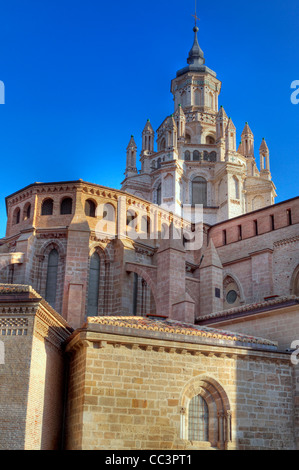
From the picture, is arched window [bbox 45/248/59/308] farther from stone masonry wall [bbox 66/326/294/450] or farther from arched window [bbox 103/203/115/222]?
stone masonry wall [bbox 66/326/294/450]

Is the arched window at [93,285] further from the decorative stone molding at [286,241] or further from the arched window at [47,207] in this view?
the decorative stone molding at [286,241]

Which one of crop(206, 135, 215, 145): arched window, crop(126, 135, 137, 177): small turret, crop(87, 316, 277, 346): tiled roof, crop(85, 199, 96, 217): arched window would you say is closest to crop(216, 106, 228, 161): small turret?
crop(206, 135, 215, 145): arched window

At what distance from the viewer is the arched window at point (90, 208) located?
28828 mm

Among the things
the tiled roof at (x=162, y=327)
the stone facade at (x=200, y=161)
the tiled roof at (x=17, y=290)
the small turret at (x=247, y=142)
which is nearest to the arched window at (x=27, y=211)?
the tiled roof at (x=162, y=327)

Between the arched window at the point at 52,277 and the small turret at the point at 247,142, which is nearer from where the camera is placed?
the arched window at the point at 52,277

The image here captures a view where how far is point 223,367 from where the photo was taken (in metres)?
17.2

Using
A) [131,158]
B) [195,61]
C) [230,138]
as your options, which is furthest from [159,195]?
[195,61]

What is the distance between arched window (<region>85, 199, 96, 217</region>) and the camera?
28828 mm

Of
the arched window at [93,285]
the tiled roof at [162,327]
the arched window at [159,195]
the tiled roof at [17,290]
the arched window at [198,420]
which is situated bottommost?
the arched window at [198,420]

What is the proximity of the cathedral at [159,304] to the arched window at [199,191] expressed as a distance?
0.46 feet

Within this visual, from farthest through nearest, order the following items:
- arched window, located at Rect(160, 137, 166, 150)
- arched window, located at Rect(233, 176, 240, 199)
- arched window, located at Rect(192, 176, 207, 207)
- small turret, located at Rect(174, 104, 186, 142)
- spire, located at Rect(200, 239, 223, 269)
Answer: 1. arched window, located at Rect(160, 137, 166, 150)
2. small turret, located at Rect(174, 104, 186, 142)
3. arched window, located at Rect(192, 176, 207, 207)
4. arched window, located at Rect(233, 176, 240, 199)
5. spire, located at Rect(200, 239, 223, 269)

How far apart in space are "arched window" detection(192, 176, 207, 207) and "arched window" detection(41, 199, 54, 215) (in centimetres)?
2046

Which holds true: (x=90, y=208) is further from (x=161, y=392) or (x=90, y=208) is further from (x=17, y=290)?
(x=161, y=392)
